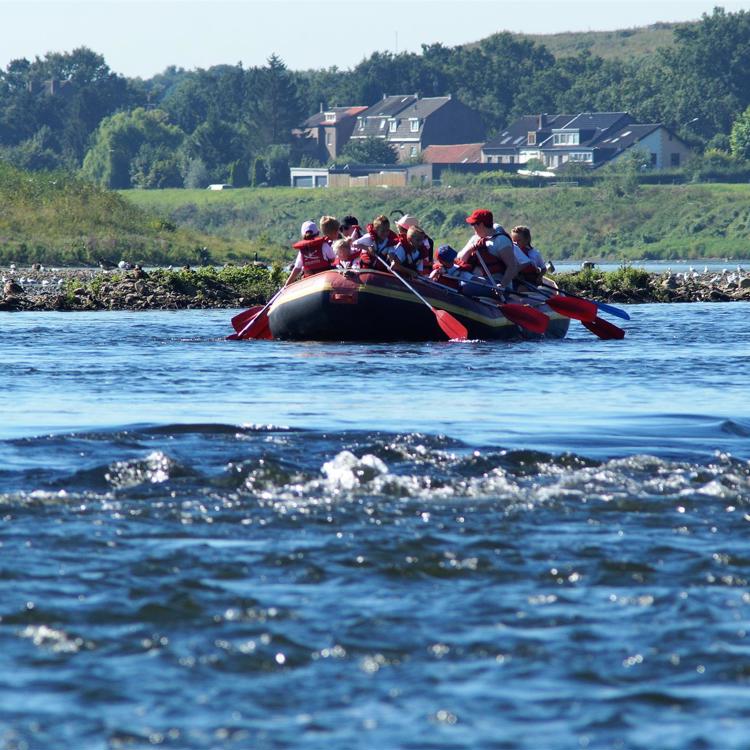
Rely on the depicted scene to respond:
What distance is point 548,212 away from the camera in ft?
335

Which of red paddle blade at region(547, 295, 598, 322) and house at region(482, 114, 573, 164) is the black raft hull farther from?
house at region(482, 114, 573, 164)

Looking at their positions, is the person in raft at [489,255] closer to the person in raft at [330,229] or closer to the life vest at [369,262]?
the life vest at [369,262]

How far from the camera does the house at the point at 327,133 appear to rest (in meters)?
157

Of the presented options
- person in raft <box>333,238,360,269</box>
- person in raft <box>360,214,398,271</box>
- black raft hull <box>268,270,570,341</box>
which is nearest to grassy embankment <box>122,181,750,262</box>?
person in raft <box>360,214,398,271</box>

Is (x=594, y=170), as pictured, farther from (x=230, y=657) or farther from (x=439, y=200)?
(x=230, y=657)

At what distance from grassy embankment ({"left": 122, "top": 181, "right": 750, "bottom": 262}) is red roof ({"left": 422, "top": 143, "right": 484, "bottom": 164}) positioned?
1115 inches

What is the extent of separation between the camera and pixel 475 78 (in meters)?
166

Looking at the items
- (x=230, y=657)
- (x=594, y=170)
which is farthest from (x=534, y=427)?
(x=594, y=170)

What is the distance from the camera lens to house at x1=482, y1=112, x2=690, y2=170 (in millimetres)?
133000

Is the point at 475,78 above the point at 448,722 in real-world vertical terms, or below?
above

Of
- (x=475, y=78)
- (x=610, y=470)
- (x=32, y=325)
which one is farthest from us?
(x=475, y=78)

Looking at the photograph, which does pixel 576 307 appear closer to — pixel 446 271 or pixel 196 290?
pixel 446 271

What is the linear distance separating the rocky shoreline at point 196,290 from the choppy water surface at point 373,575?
17.3 meters

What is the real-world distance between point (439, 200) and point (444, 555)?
10199cm
